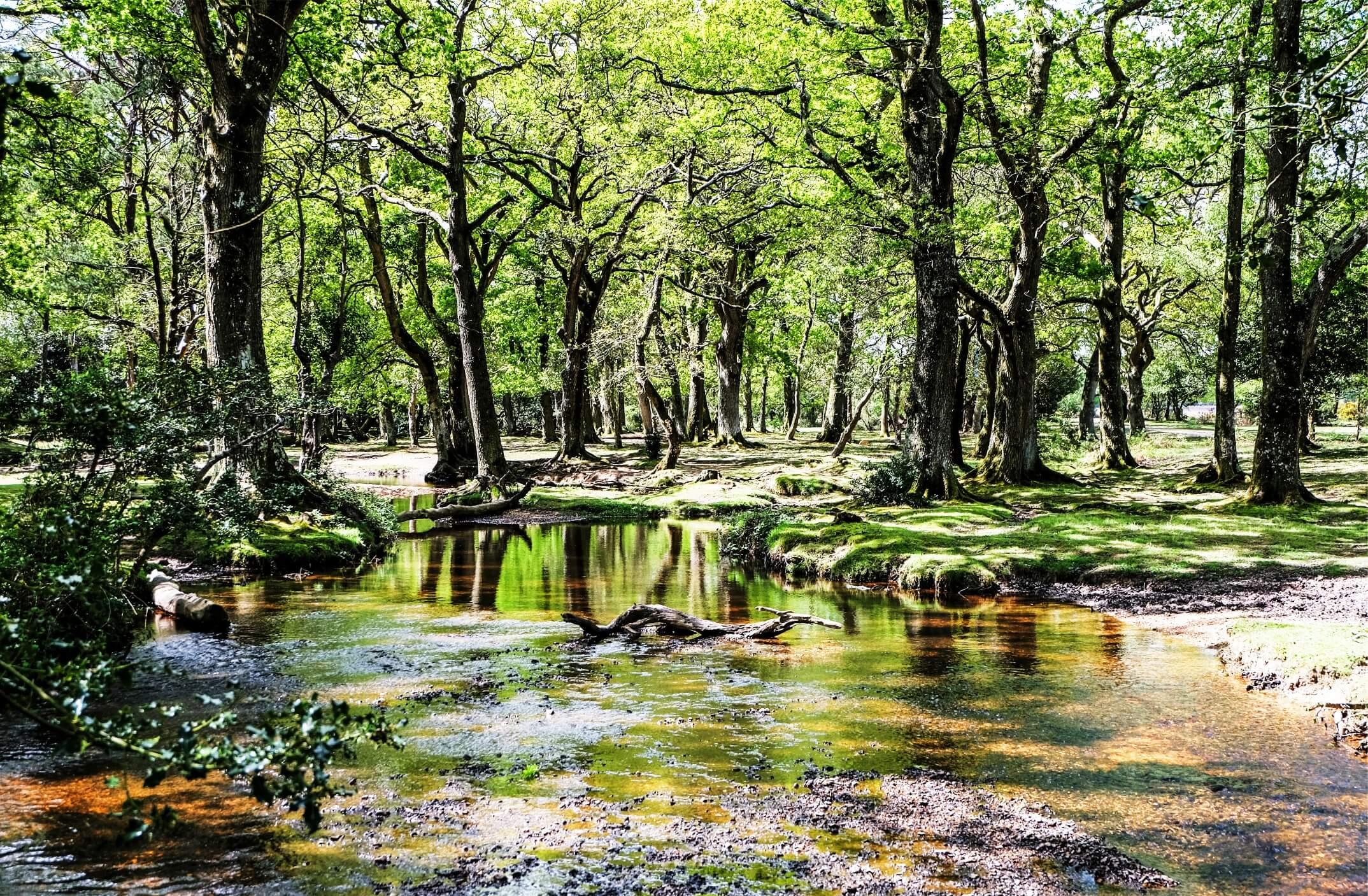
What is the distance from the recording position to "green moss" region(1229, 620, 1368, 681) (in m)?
9.06

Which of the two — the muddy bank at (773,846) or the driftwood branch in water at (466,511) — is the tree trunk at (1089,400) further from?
the muddy bank at (773,846)

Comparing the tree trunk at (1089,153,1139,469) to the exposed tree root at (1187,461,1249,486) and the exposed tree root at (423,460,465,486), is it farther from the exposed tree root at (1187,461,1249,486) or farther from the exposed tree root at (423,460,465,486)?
the exposed tree root at (423,460,465,486)

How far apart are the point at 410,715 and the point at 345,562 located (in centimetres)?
1023

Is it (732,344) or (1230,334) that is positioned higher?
(732,344)

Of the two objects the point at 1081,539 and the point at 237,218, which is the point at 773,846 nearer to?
the point at 1081,539

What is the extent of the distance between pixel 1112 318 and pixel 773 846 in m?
28.1

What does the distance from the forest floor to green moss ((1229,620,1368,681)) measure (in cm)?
2

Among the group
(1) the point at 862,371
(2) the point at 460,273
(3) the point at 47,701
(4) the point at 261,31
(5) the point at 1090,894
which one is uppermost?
(4) the point at 261,31

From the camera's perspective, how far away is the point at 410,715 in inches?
323

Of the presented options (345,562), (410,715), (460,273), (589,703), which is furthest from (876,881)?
(460,273)

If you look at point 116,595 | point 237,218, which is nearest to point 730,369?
point 237,218

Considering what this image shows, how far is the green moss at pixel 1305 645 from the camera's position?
9062 millimetres

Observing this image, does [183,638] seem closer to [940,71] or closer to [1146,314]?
[940,71]

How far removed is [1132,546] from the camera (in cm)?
1573
